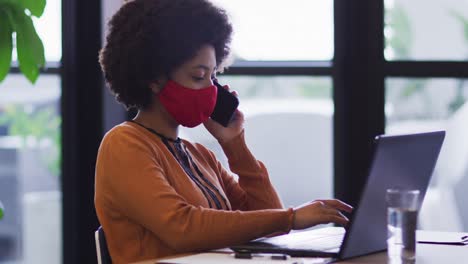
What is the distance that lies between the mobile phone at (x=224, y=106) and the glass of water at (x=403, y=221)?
0.61 m

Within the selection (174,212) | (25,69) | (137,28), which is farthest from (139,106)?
(25,69)

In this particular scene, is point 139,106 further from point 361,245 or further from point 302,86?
point 302,86

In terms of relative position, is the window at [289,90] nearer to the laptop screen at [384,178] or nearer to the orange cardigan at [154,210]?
the orange cardigan at [154,210]

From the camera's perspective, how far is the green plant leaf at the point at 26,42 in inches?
101

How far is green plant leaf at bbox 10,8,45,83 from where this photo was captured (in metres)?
2.57

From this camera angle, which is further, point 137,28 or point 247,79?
point 247,79

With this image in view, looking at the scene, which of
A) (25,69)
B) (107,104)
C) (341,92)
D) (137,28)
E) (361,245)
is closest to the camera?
(361,245)

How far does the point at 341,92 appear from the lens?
3.38 m

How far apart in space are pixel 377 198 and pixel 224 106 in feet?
2.11

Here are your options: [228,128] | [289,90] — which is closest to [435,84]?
[289,90]

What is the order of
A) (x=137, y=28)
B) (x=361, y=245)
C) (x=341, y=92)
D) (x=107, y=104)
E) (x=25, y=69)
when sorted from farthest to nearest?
(x=107, y=104), (x=341, y=92), (x=25, y=69), (x=137, y=28), (x=361, y=245)

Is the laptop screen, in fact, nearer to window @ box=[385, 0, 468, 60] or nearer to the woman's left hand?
the woman's left hand

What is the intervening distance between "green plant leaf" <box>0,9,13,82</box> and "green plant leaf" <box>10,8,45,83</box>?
21mm

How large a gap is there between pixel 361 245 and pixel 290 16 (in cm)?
180
